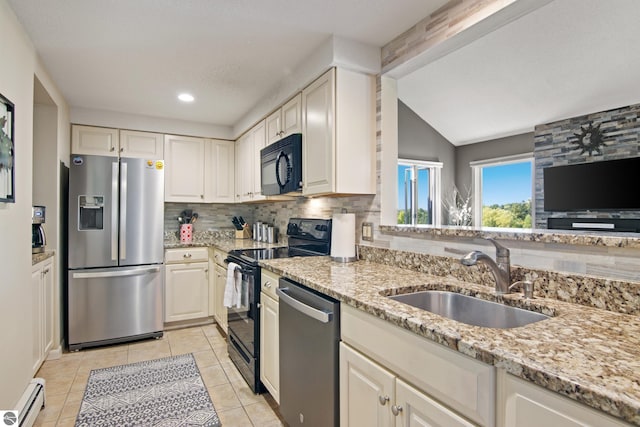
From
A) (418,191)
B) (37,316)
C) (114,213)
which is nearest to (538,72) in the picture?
(418,191)

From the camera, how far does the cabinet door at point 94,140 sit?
12.0ft

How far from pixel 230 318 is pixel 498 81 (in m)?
3.75

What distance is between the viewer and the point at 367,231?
2.43 m

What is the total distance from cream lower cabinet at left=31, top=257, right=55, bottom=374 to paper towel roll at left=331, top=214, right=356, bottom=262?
2068 mm

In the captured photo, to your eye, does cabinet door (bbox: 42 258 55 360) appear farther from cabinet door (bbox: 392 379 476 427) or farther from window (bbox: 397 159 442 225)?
window (bbox: 397 159 442 225)

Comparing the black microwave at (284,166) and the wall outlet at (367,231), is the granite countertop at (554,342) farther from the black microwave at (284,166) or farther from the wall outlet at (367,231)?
the black microwave at (284,166)

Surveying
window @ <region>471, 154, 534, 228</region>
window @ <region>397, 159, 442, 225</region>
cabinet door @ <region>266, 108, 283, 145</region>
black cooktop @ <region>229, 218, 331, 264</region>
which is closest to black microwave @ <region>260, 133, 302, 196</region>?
cabinet door @ <region>266, 108, 283, 145</region>

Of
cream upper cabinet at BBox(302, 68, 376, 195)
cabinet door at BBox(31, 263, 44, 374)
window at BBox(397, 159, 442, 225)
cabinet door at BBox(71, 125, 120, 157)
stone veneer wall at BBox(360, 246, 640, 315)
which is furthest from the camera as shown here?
window at BBox(397, 159, 442, 225)

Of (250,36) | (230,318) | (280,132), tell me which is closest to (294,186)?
(280,132)

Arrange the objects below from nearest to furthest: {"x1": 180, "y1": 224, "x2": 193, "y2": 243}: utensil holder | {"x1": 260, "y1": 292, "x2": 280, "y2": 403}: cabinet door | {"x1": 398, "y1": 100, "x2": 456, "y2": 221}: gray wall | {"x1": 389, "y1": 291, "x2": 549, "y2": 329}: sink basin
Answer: {"x1": 389, "y1": 291, "x2": 549, "y2": 329}: sink basin → {"x1": 260, "y1": 292, "x2": 280, "y2": 403}: cabinet door → {"x1": 180, "y1": 224, "x2": 193, "y2": 243}: utensil holder → {"x1": 398, "y1": 100, "x2": 456, "y2": 221}: gray wall

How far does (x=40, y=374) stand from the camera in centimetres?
268

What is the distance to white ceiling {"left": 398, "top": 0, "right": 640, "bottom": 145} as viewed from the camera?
110 inches

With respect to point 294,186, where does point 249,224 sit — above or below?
below

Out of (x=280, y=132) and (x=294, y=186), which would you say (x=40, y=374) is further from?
(x=280, y=132)
